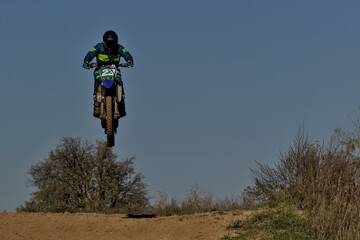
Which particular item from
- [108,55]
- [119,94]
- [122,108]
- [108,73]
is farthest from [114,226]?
[108,55]

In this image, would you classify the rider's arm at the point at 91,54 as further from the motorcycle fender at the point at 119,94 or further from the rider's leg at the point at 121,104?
the motorcycle fender at the point at 119,94

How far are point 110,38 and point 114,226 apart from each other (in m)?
5.53

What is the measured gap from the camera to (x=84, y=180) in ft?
126

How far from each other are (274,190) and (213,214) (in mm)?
2288

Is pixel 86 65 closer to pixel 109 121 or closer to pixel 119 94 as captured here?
A: pixel 119 94

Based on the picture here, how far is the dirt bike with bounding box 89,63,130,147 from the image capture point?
15.6 metres

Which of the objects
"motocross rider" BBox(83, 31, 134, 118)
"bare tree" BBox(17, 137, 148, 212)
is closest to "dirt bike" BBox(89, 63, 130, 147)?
"motocross rider" BBox(83, 31, 134, 118)

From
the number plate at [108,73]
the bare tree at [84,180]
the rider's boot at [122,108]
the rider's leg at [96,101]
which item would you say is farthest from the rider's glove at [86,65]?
the bare tree at [84,180]

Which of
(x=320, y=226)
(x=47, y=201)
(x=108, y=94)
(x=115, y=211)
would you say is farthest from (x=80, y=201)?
(x=320, y=226)

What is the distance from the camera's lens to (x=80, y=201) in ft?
124

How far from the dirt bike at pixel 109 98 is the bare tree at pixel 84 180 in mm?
22423

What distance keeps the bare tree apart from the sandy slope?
63.9ft

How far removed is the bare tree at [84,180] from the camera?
125ft

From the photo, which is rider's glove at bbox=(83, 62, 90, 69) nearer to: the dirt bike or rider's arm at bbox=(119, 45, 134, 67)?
the dirt bike
